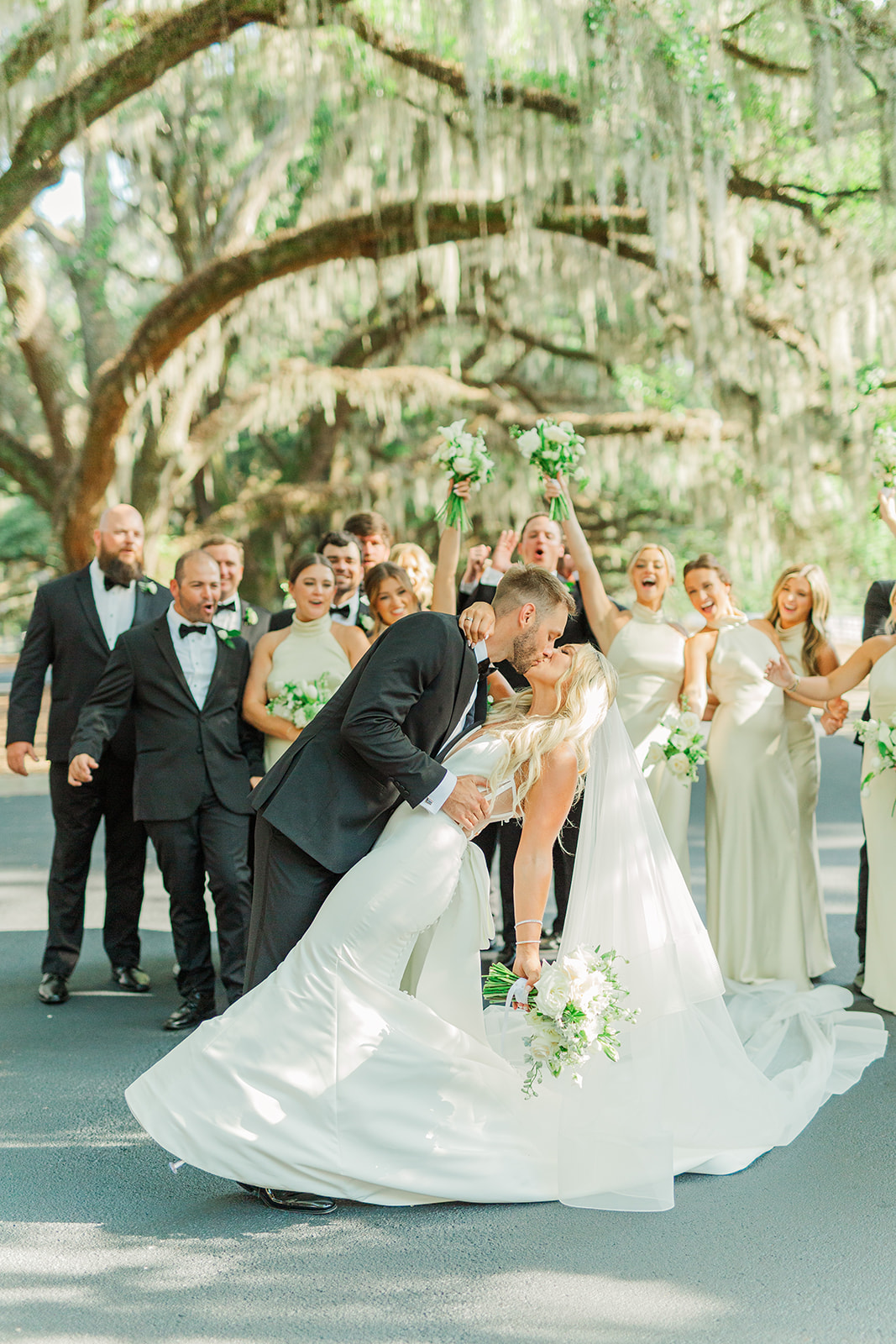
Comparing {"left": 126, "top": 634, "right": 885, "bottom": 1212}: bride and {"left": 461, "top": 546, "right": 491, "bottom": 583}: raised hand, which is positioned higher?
{"left": 461, "top": 546, "right": 491, "bottom": 583}: raised hand

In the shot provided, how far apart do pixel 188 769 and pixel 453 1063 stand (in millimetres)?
2265

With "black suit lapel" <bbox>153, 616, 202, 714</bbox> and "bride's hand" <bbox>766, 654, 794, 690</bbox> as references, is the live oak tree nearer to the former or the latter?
"bride's hand" <bbox>766, 654, 794, 690</bbox>

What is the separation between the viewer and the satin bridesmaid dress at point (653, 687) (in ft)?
Result: 20.2

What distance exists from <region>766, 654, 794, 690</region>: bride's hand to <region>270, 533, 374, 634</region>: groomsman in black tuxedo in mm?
2052

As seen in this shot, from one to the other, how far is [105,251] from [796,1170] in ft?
45.6

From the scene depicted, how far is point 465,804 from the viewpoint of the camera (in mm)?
3648

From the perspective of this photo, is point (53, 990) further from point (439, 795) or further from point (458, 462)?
point (458, 462)

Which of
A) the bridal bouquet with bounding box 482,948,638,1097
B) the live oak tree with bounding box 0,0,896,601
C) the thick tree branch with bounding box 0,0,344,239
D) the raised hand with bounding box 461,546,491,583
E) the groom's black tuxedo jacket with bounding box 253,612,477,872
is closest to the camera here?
the bridal bouquet with bounding box 482,948,638,1097

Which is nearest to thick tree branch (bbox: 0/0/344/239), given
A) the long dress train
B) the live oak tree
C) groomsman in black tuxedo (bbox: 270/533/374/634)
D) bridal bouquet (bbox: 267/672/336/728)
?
the live oak tree

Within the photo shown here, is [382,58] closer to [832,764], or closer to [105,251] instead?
[105,251]

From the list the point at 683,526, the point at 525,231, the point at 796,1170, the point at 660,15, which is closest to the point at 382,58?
the point at 525,231

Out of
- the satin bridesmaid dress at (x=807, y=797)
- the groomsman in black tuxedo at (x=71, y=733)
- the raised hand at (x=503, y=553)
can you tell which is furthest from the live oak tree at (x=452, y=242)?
the groomsman in black tuxedo at (x=71, y=733)

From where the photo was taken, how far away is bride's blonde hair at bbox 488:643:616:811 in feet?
12.2

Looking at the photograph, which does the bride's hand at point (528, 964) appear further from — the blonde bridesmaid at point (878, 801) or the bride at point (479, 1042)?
the blonde bridesmaid at point (878, 801)
